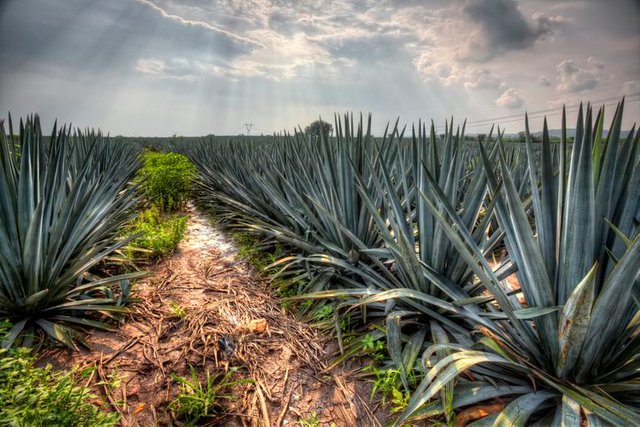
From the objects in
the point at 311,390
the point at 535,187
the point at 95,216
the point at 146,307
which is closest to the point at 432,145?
the point at 535,187

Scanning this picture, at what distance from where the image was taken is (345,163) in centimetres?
238

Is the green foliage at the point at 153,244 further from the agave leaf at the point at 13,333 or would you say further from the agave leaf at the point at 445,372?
the agave leaf at the point at 445,372

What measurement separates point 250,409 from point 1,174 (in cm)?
181

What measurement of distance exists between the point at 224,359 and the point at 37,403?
76 cm

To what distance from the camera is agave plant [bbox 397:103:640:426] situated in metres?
1.04

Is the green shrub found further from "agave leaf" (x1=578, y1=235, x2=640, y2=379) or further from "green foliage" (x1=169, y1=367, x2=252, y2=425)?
"agave leaf" (x1=578, y1=235, x2=640, y2=379)

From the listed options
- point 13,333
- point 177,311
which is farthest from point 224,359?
point 13,333

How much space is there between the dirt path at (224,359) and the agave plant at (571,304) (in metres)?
0.54

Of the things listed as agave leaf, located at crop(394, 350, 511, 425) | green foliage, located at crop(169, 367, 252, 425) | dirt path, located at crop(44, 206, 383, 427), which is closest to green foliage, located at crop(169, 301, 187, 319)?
dirt path, located at crop(44, 206, 383, 427)

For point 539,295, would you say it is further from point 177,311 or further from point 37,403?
point 177,311

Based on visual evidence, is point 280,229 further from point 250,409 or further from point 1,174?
point 1,174

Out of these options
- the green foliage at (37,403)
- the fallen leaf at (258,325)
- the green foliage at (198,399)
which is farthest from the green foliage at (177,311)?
the green foliage at (37,403)

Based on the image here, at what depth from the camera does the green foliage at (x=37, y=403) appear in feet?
3.30

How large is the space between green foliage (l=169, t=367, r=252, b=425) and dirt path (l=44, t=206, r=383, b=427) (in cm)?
4
